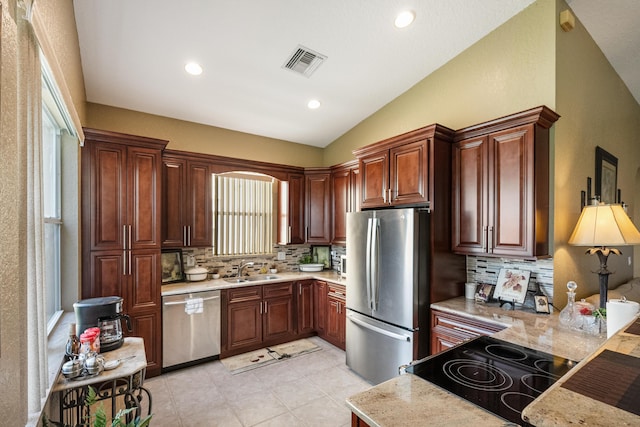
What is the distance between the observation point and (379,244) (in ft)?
9.48

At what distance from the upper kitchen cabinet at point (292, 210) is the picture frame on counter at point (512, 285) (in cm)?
263

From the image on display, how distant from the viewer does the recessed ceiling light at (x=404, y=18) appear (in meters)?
2.49

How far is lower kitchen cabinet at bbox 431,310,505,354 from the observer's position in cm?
228

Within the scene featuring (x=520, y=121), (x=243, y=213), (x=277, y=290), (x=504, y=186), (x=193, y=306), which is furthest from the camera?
(x=243, y=213)

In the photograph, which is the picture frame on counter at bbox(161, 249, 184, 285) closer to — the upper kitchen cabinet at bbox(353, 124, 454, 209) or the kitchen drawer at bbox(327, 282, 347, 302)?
the kitchen drawer at bbox(327, 282, 347, 302)

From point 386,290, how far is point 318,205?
197cm

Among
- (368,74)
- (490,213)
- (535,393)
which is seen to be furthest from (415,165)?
(535,393)

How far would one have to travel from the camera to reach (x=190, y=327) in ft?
10.8

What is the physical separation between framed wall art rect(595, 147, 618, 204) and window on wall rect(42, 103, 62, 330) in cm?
493

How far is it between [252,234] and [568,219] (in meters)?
3.67

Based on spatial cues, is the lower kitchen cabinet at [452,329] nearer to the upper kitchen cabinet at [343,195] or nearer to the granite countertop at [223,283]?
the granite countertop at [223,283]

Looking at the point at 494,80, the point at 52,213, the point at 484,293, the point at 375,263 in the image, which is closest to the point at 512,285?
the point at 484,293

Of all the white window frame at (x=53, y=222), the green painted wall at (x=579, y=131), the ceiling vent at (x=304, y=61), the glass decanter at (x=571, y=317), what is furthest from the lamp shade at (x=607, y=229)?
the white window frame at (x=53, y=222)

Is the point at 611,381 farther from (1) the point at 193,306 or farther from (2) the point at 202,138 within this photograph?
(2) the point at 202,138
